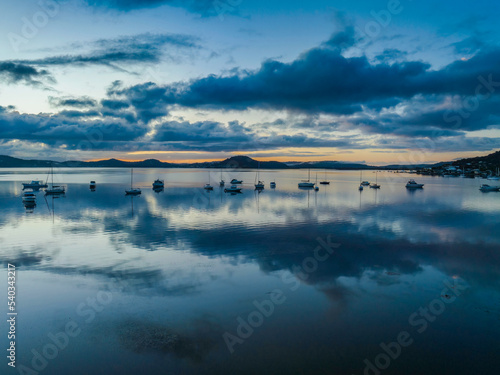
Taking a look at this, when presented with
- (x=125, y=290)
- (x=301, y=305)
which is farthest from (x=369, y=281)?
(x=125, y=290)

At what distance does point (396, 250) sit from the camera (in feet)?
96.3

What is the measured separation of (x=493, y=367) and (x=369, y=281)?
29.8 feet

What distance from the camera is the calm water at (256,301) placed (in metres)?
Result: 12.7

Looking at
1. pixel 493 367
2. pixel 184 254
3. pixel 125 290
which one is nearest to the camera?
pixel 493 367

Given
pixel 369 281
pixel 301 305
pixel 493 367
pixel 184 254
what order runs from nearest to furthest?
pixel 493 367 < pixel 301 305 < pixel 369 281 < pixel 184 254

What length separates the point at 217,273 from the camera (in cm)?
2278

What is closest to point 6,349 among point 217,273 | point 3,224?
point 217,273

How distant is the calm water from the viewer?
1269 centimetres

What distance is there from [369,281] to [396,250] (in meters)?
10.1

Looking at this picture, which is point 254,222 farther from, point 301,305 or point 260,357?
point 260,357

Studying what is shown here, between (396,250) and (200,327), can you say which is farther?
(396,250)

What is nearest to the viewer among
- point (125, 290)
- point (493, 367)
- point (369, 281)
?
point (493, 367)

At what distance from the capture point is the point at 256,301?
1797cm

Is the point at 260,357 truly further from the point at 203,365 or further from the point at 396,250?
the point at 396,250
